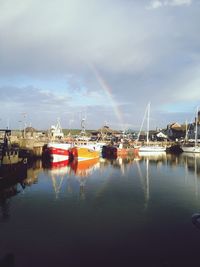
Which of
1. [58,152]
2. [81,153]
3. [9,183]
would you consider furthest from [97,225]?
[81,153]

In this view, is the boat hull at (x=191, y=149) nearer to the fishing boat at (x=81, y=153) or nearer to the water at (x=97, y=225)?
the fishing boat at (x=81, y=153)

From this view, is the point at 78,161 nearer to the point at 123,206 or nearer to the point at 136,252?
the point at 123,206

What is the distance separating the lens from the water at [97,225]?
15.7 meters

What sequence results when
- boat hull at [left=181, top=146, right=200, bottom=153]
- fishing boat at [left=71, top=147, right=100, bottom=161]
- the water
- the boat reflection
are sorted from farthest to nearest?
boat hull at [left=181, top=146, right=200, bottom=153], fishing boat at [left=71, top=147, right=100, bottom=161], the boat reflection, the water

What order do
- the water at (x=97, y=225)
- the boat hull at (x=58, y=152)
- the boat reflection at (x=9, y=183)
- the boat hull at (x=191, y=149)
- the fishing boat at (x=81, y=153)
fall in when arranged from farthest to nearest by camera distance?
the boat hull at (x=191, y=149) → the fishing boat at (x=81, y=153) → the boat hull at (x=58, y=152) → the boat reflection at (x=9, y=183) → the water at (x=97, y=225)

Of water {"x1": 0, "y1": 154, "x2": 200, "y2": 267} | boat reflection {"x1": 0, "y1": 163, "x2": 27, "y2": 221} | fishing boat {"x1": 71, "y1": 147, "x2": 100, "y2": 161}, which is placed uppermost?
fishing boat {"x1": 71, "y1": 147, "x2": 100, "y2": 161}

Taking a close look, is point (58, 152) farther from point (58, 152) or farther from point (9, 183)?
point (9, 183)

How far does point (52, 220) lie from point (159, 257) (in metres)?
8.61

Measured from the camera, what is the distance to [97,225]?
2072 centimetres

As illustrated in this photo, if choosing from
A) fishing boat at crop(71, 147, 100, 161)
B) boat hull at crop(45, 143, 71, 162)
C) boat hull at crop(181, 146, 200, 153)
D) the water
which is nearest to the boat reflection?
the water

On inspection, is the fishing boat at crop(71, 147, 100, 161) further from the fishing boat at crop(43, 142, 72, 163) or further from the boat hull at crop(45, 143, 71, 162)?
the boat hull at crop(45, 143, 71, 162)

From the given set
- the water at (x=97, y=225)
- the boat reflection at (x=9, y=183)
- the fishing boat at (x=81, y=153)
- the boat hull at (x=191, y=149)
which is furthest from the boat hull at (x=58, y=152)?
the boat hull at (x=191, y=149)

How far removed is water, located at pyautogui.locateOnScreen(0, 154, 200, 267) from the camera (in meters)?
15.7

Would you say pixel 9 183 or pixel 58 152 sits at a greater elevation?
pixel 58 152
